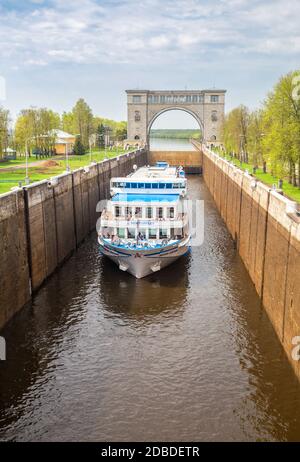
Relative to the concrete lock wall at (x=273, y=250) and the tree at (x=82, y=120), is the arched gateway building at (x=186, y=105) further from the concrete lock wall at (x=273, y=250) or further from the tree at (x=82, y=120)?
the concrete lock wall at (x=273, y=250)

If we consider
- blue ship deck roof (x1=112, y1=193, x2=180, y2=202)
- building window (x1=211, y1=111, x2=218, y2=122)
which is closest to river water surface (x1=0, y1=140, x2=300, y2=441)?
blue ship deck roof (x1=112, y1=193, x2=180, y2=202)

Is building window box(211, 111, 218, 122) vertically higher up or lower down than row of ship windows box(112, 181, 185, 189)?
higher up

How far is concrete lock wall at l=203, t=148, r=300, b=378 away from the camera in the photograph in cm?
2075

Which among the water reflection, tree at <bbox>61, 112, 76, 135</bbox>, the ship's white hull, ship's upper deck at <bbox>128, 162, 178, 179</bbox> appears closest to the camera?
the water reflection

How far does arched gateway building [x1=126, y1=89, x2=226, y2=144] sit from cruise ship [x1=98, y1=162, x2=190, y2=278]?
99844mm

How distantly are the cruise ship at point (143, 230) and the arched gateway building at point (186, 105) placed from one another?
99844mm

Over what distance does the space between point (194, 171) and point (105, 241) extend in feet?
261

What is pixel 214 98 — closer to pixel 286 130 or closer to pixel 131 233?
pixel 286 130

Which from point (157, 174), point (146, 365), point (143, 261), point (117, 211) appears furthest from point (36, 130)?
point (146, 365)

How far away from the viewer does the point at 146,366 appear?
21.1m

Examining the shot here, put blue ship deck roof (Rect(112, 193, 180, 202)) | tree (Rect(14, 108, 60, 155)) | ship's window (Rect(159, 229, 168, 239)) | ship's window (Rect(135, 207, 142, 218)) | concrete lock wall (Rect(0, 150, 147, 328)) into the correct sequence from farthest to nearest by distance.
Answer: tree (Rect(14, 108, 60, 155)) < blue ship deck roof (Rect(112, 193, 180, 202)) < ship's window (Rect(135, 207, 142, 218)) < ship's window (Rect(159, 229, 168, 239)) < concrete lock wall (Rect(0, 150, 147, 328))

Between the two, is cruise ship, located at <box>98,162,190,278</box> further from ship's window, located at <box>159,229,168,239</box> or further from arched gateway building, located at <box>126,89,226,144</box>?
arched gateway building, located at <box>126,89,226,144</box>

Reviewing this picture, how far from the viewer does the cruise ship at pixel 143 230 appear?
104ft

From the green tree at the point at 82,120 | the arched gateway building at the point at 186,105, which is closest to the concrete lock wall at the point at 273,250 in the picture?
the green tree at the point at 82,120
